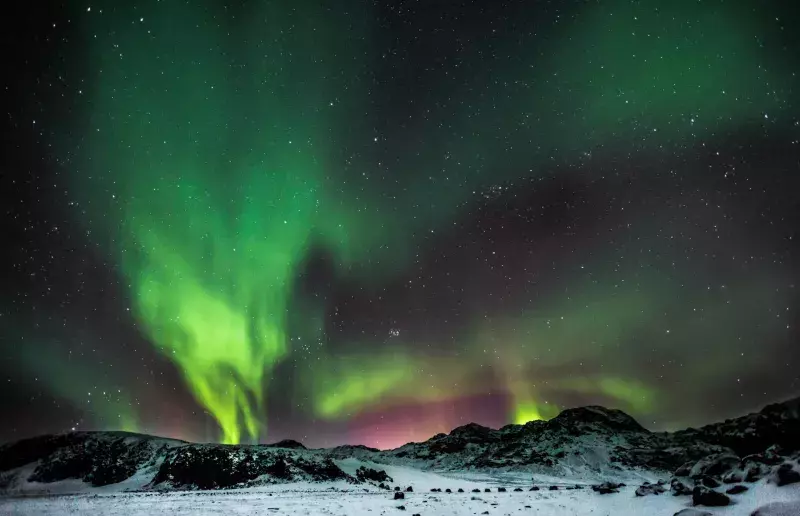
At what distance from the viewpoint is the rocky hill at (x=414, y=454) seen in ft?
205

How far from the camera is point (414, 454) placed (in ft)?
572

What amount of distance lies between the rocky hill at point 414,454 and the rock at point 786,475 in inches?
583

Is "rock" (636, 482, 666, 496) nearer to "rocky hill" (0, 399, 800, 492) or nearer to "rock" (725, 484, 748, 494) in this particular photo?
"rock" (725, 484, 748, 494)

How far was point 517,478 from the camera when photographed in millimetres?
105750

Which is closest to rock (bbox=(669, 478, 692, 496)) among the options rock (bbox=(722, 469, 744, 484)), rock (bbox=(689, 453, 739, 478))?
rock (bbox=(722, 469, 744, 484))

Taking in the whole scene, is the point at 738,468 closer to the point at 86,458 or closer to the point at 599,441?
the point at 86,458

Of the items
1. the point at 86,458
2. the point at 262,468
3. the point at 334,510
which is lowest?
the point at 334,510

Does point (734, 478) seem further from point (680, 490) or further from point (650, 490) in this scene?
point (650, 490)

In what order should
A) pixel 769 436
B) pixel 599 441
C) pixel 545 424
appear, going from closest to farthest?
pixel 769 436, pixel 599 441, pixel 545 424

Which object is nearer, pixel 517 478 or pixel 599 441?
pixel 517 478

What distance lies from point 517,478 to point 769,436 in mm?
74487

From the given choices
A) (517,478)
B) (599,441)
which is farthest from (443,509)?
(599,441)

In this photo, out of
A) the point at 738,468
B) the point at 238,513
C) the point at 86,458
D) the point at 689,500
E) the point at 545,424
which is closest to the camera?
the point at 689,500

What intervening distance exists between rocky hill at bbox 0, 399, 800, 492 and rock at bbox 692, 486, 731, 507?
14.9 meters
